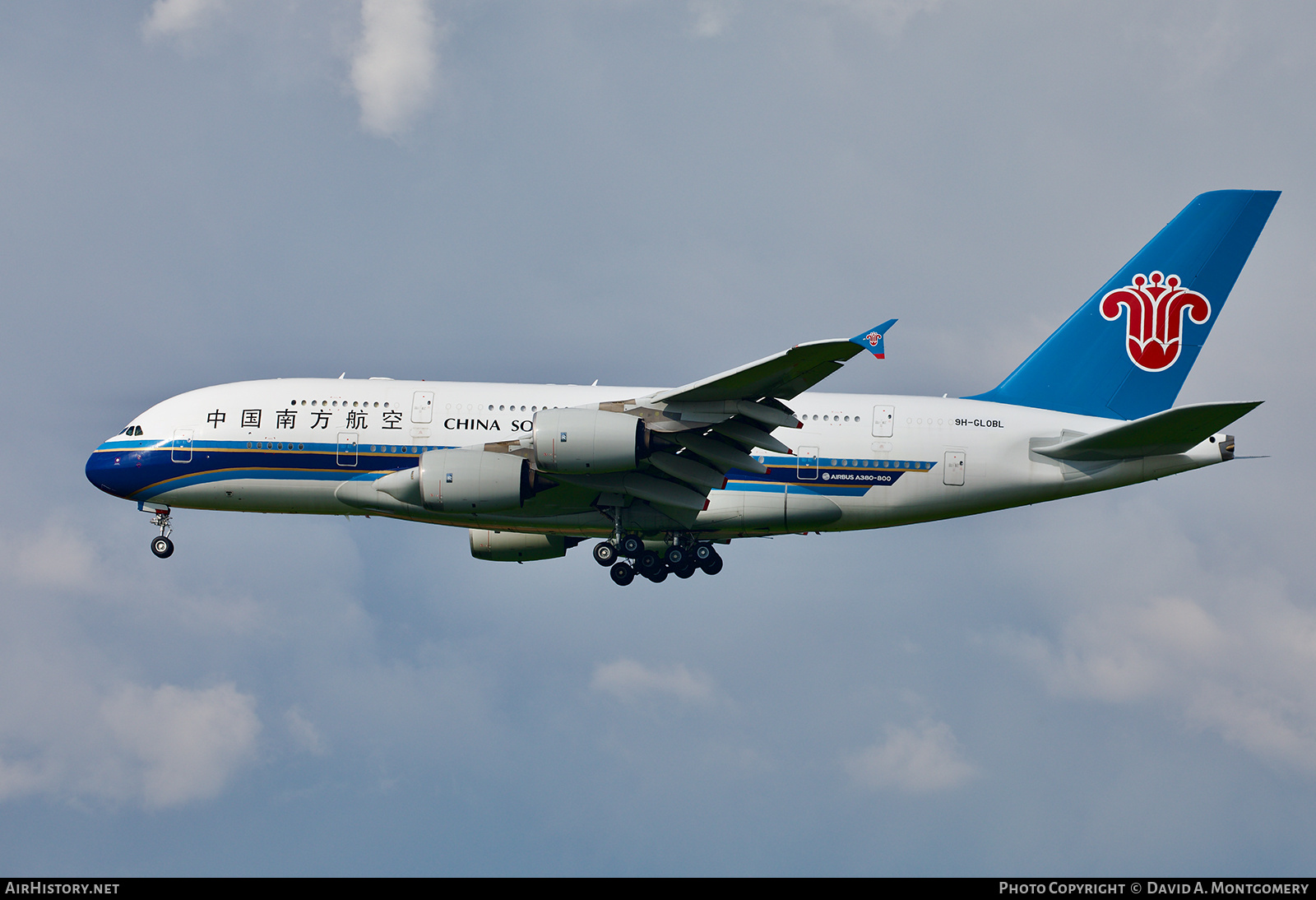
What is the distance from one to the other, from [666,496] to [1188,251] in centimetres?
1683

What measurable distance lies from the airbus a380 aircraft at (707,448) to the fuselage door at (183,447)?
49mm

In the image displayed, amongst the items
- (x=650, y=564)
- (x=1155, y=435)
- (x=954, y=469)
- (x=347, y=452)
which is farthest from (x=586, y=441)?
(x=1155, y=435)

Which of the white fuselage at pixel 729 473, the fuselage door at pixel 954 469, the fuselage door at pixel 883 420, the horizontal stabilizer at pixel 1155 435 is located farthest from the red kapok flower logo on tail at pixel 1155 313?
the fuselage door at pixel 883 420

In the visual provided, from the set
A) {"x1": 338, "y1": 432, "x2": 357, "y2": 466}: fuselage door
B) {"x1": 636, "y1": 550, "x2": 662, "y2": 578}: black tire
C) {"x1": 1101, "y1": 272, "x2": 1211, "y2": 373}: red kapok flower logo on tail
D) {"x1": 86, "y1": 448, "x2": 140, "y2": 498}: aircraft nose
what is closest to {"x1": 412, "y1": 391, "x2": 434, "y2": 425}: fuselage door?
{"x1": 338, "y1": 432, "x2": 357, "y2": 466}: fuselage door

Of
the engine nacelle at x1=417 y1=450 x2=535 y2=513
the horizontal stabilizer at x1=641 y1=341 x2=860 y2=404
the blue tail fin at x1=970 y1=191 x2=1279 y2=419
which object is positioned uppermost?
the blue tail fin at x1=970 y1=191 x2=1279 y2=419

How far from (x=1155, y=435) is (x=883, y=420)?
6735 mm

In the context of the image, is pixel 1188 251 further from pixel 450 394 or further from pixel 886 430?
pixel 450 394

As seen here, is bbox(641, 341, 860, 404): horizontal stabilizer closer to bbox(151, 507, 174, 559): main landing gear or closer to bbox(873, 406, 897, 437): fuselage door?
bbox(873, 406, 897, 437): fuselage door

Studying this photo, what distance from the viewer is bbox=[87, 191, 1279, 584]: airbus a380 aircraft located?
1289 inches

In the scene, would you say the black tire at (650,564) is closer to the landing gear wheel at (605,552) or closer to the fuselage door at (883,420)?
the landing gear wheel at (605,552)

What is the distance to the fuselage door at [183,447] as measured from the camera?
3556 cm

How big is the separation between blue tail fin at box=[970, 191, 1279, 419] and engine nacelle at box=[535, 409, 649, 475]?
11.4 meters

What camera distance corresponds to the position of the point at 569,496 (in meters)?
33.7
